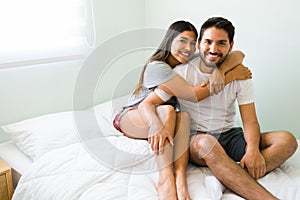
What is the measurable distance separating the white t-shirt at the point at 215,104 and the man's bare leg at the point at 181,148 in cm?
16

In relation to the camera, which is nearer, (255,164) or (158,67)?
(255,164)

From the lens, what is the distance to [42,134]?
1731mm

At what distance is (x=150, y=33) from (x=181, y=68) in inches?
34.1

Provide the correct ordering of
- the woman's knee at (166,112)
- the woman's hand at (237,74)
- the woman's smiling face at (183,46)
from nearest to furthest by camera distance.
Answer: the woman's knee at (166,112) < the woman's hand at (237,74) < the woman's smiling face at (183,46)

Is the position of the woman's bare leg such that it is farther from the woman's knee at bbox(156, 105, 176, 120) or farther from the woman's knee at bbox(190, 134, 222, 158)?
the woman's knee at bbox(190, 134, 222, 158)

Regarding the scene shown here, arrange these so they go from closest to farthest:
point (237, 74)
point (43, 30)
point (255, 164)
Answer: point (255, 164)
point (237, 74)
point (43, 30)

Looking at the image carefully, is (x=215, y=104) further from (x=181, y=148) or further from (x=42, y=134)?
(x=42, y=134)

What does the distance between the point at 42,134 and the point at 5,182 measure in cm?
29

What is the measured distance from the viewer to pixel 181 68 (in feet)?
5.74

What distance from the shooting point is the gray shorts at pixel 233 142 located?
1583 mm

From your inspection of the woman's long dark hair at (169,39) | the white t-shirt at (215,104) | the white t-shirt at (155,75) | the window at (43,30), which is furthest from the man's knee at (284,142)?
the window at (43,30)

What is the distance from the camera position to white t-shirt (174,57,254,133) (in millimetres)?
1660

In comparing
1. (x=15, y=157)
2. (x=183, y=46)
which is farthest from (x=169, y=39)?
(x=15, y=157)

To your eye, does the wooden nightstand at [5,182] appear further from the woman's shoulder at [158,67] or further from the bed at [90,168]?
the woman's shoulder at [158,67]
